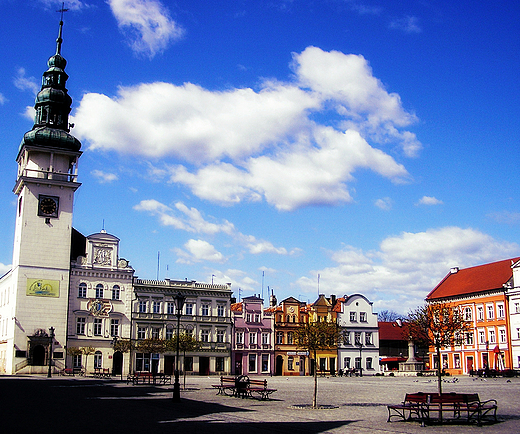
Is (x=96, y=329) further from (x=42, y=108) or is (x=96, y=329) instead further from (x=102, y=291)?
(x=42, y=108)

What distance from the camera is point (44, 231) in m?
62.1

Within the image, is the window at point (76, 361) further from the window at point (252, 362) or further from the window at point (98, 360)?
the window at point (252, 362)

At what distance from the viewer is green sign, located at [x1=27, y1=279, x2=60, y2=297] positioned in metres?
59.9

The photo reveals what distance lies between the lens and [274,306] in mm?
78250

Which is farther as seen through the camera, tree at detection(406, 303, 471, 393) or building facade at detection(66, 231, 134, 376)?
building facade at detection(66, 231, 134, 376)

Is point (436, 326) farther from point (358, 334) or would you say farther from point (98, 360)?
point (358, 334)

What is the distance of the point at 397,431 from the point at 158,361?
5132 cm

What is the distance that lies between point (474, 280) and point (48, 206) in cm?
4917

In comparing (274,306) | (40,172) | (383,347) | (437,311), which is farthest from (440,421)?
(383,347)

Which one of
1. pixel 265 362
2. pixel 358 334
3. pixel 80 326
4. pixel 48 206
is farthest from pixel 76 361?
pixel 358 334

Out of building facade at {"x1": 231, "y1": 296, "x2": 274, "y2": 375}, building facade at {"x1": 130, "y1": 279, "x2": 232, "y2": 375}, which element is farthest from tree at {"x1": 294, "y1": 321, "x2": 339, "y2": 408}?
building facade at {"x1": 231, "y1": 296, "x2": 274, "y2": 375}

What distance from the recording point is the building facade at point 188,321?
64250mm

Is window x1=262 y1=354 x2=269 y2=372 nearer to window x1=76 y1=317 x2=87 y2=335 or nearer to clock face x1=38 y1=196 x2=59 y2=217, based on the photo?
window x1=76 y1=317 x2=87 y2=335

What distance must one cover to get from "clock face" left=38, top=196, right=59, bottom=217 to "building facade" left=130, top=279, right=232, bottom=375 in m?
11.6
